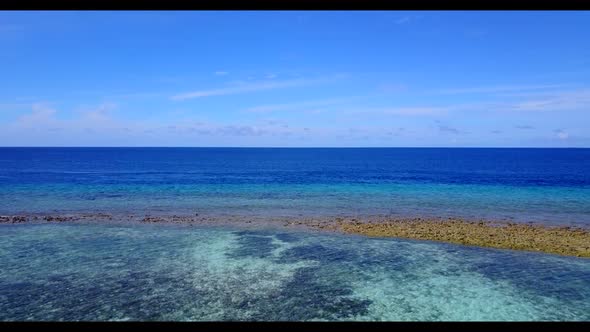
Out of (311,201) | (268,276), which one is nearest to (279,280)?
(268,276)

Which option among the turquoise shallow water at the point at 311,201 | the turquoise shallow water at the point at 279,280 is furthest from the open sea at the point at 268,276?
the turquoise shallow water at the point at 311,201

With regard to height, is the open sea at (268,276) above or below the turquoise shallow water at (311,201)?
above

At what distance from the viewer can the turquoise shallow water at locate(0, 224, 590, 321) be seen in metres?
11.7

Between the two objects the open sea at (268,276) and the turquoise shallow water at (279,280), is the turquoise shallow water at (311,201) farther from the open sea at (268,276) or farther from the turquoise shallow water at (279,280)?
the turquoise shallow water at (279,280)

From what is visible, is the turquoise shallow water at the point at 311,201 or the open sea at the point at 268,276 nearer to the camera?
the open sea at the point at 268,276

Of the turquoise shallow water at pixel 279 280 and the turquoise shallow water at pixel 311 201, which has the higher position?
the turquoise shallow water at pixel 279 280

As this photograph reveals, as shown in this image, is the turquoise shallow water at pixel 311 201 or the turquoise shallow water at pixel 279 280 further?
the turquoise shallow water at pixel 311 201

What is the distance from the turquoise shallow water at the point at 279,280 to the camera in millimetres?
11688

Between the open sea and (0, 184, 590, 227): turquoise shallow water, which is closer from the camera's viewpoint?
the open sea

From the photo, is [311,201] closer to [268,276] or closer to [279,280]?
[268,276]

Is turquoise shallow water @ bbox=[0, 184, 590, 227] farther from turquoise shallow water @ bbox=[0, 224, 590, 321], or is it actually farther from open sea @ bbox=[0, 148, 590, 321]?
turquoise shallow water @ bbox=[0, 224, 590, 321]

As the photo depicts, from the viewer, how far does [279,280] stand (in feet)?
47.0

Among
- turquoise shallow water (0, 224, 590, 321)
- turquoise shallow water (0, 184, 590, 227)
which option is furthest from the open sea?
turquoise shallow water (0, 184, 590, 227)
